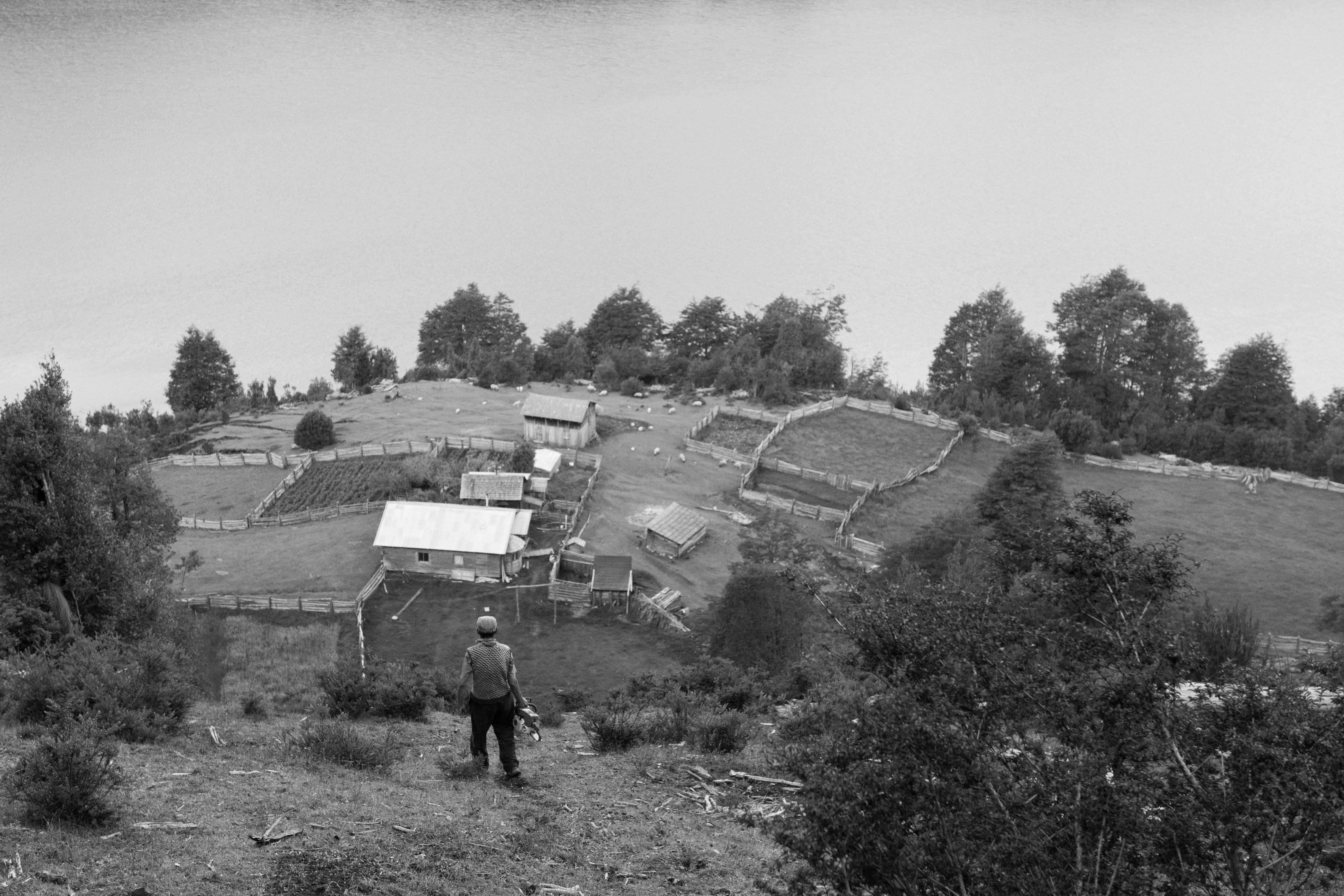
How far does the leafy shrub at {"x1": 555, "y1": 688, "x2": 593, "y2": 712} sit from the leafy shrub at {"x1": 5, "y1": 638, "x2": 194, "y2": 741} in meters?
8.64

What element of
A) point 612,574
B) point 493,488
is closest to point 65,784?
point 612,574

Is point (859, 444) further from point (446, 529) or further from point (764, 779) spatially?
point (764, 779)

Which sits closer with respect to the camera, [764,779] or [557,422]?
[764,779]

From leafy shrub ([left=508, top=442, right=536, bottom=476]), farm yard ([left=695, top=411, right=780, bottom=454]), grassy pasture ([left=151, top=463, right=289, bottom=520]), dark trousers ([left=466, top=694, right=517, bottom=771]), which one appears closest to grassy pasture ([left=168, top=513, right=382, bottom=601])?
grassy pasture ([left=151, top=463, right=289, bottom=520])

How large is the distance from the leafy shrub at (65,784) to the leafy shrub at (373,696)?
5.73 m

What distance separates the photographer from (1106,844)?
353 inches

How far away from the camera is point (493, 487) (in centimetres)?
4022

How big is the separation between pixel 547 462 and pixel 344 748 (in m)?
28.8

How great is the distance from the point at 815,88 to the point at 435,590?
346 ft

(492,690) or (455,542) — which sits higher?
(492,690)

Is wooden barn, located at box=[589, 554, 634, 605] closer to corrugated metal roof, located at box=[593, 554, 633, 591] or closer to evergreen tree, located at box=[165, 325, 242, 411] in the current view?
corrugated metal roof, located at box=[593, 554, 633, 591]

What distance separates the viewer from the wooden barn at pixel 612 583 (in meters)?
34.7

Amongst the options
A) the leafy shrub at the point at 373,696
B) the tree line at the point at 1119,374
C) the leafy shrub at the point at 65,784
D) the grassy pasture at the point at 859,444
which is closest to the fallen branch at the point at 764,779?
the leafy shrub at the point at 373,696

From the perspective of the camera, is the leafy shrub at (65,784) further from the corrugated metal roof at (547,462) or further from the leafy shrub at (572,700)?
the corrugated metal roof at (547,462)
